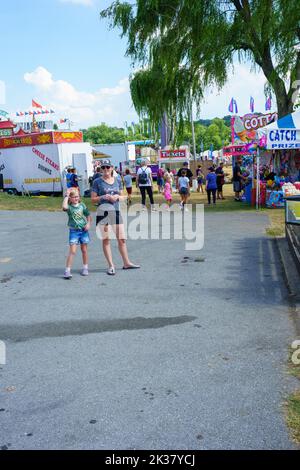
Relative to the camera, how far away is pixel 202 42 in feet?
57.2

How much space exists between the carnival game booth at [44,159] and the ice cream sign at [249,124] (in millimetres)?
7670

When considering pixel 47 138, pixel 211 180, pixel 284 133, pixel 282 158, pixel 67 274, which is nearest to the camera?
pixel 67 274

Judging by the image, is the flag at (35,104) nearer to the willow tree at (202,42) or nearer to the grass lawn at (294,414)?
the willow tree at (202,42)

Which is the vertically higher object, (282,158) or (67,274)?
(282,158)

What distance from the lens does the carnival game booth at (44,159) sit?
24734 millimetres

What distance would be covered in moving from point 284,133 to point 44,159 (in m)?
13.9

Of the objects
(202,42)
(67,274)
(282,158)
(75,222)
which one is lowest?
(67,274)

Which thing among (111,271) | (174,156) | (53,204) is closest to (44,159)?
(53,204)

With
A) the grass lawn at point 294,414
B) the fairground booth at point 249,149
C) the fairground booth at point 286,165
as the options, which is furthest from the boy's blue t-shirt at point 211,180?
the grass lawn at point 294,414

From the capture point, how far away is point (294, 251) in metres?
8.09

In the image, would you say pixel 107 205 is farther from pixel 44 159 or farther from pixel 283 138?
pixel 44 159

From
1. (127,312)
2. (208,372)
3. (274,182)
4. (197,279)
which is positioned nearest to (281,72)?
(274,182)

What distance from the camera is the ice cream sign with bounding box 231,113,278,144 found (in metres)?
22.0

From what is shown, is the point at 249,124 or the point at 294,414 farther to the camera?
the point at 249,124
